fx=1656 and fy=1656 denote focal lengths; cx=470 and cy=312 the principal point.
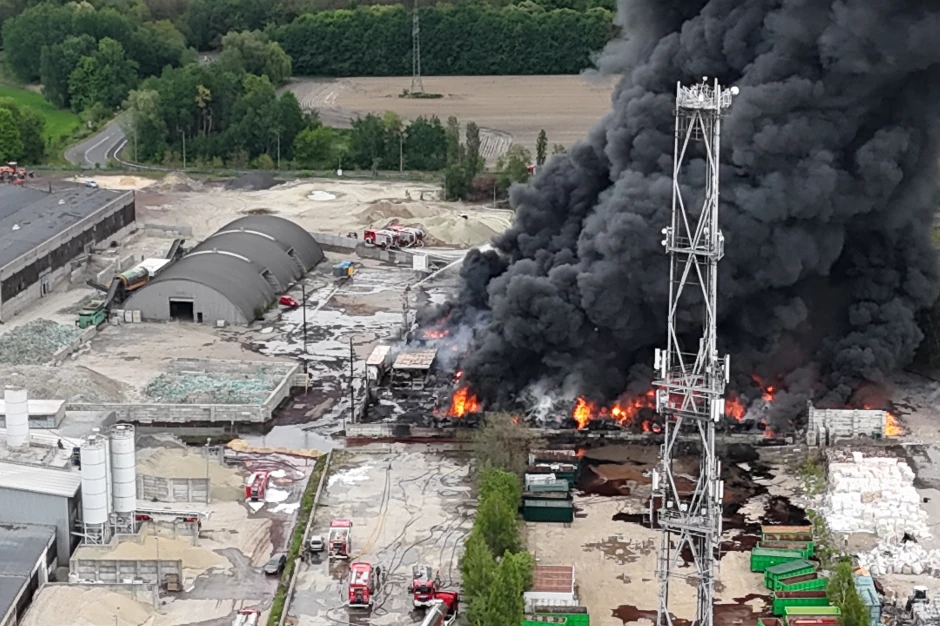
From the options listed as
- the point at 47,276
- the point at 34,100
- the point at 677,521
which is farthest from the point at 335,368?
the point at 34,100

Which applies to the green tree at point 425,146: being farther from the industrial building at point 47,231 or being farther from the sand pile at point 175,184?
the industrial building at point 47,231

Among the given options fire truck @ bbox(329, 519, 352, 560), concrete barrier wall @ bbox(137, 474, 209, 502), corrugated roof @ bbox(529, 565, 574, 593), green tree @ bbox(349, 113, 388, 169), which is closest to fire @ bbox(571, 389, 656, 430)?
fire truck @ bbox(329, 519, 352, 560)

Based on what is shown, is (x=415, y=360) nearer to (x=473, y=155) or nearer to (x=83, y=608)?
(x=83, y=608)

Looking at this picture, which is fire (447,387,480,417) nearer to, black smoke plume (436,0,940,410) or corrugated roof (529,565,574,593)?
black smoke plume (436,0,940,410)

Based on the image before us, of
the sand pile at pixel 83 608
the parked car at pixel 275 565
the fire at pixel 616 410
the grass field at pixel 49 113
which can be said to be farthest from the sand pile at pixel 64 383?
the grass field at pixel 49 113

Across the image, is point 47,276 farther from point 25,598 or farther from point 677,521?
point 677,521
